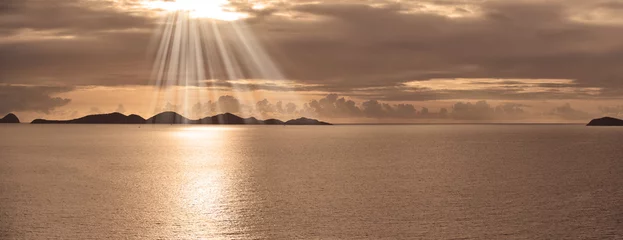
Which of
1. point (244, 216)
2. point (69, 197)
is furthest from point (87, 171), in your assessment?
point (244, 216)

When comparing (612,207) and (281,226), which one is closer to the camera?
(281,226)

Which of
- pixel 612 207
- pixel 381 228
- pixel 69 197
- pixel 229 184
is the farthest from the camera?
pixel 229 184

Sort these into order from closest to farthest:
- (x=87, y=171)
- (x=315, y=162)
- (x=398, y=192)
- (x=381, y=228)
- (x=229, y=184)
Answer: (x=381, y=228) → (x=398, y=192) → (x=229, y=184) → (x=87, y=171) → (x=315, y=162)

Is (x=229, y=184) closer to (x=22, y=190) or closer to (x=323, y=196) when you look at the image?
(x=323, y=196)

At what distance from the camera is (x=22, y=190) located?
78438 mm

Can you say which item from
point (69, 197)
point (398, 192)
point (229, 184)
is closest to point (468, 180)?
point (398, 192)

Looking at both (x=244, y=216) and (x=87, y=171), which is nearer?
(x=244, y=216)

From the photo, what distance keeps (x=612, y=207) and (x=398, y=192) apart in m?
24.8

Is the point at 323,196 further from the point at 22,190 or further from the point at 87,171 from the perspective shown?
the point at 87,171

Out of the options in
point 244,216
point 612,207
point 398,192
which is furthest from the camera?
point 398,192

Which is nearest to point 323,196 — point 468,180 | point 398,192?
point 398,192

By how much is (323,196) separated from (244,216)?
654 inches

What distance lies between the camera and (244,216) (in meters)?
58.9

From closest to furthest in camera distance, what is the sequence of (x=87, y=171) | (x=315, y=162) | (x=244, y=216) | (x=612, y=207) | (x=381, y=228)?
(x=381, y=228) → (x=244, y=216) → (x=612, y=207) → (x=87, y=171) → (x=315, y=162)
